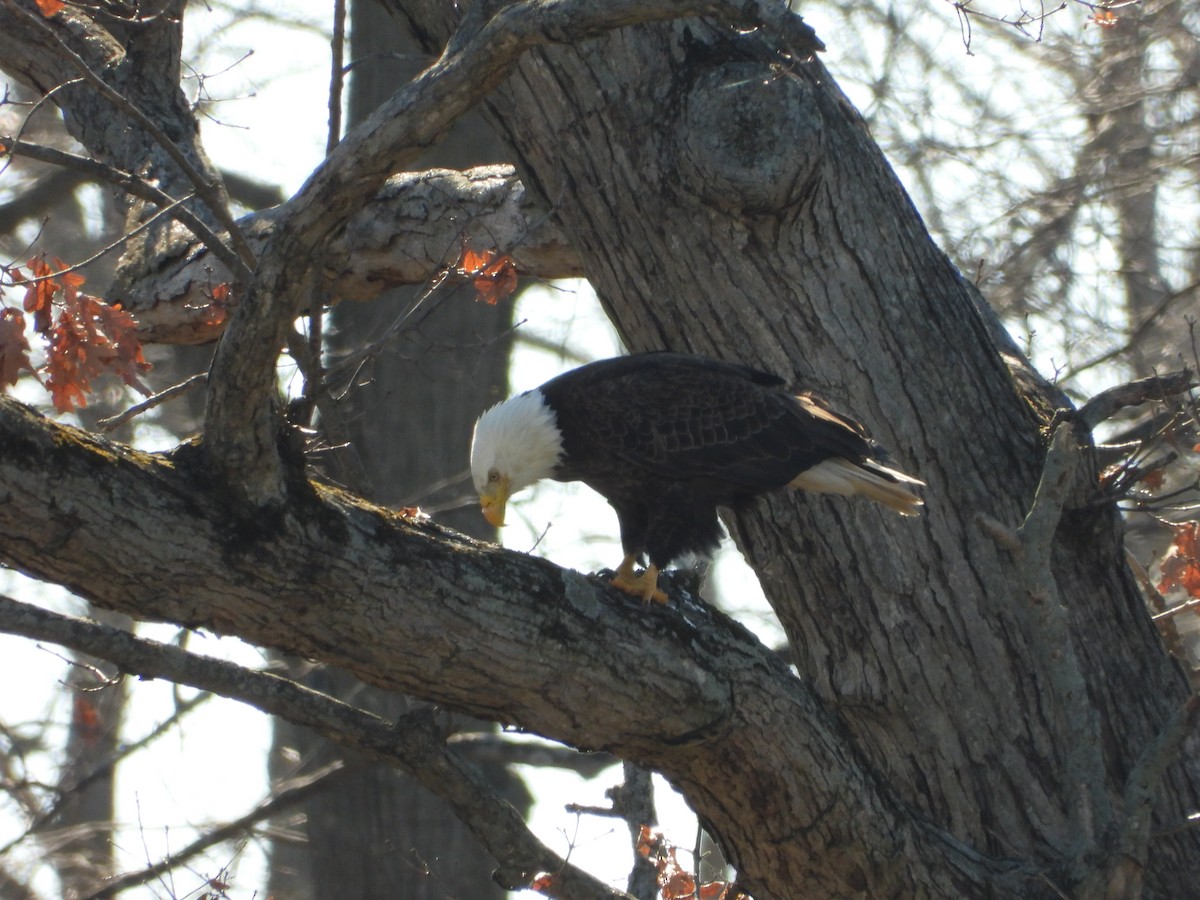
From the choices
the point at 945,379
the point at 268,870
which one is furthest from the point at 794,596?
the point at 268,870

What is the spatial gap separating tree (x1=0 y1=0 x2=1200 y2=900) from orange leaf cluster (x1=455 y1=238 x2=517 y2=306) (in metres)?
0.27

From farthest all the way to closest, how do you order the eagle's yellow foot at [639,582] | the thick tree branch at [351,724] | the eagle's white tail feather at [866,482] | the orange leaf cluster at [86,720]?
1. the orange leaf cluster at [86,720]
2. the eagle's white tail feather at [866,482]
3. the eagle's yellow foot at [639,582]
4. the thick tree branch at [351,724]

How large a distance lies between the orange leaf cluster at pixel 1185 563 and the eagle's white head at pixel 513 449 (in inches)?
87.6

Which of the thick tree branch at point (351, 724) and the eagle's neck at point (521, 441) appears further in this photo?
the eagle's neck at point (521, 441)

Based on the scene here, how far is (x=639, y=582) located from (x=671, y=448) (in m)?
0.52

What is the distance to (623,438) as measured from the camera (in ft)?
13.7

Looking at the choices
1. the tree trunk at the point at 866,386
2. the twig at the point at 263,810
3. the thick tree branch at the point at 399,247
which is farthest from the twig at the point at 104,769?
the tree trunk at the point at 866,386

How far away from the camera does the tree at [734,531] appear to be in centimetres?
255

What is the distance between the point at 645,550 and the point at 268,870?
506 centimetres

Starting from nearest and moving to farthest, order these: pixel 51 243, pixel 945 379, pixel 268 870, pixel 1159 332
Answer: pixel 945 379, pixel 268 870, pixel 1159 332, pixel 51 243

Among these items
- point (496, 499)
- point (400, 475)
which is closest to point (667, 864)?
point (496, 499)

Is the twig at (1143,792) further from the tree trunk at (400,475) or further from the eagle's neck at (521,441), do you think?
the tree trunk at (400,475)

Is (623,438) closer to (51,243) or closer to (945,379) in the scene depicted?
(945,379)

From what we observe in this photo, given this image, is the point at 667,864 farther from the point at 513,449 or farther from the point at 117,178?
the point at 117,178
